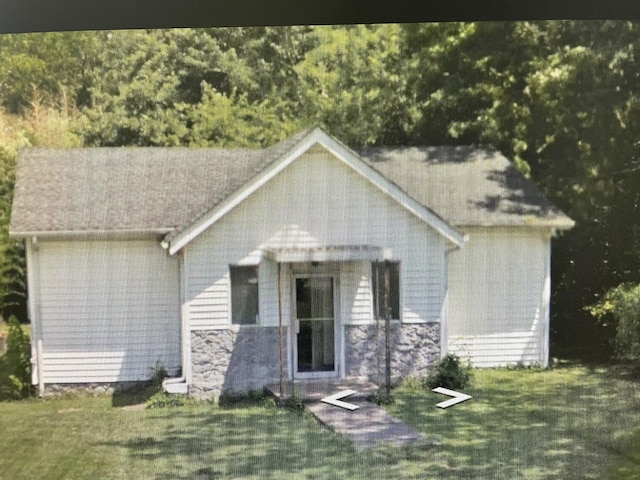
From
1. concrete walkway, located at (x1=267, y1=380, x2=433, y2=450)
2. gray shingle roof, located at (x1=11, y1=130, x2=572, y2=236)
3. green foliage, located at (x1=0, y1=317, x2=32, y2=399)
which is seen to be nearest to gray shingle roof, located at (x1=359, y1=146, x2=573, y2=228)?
gray shingle roof, located at (x1=11, y1=130, x2=572, y2=236)

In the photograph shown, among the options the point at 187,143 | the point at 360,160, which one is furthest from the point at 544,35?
the point at 187,143

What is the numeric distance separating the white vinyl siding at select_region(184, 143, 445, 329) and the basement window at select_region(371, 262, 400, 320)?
0.02m

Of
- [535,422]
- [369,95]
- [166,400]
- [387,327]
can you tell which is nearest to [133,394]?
[166,400]

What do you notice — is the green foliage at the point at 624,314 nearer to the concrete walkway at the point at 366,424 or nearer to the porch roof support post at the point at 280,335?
the concrete walkway at the point at 366,424

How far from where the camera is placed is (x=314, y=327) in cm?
247

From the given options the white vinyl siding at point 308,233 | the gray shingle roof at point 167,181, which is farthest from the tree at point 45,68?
the white vinyl siding at point 308,233

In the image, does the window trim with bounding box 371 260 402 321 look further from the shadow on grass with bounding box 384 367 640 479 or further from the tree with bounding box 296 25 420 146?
the tree with bounding box 296 25 420 146

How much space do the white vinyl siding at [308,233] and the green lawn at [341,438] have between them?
0.37 metres

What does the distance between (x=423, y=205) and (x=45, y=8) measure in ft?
4.93

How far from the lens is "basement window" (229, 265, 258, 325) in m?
2.43

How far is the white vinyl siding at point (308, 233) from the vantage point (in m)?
2.42

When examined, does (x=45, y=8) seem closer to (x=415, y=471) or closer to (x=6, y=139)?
(x=6, y=139)

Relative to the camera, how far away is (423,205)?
2.46 m

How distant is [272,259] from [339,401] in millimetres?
555
